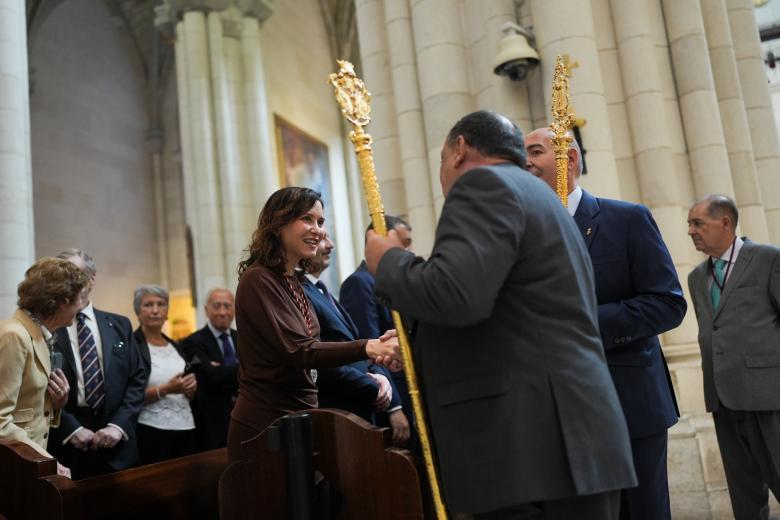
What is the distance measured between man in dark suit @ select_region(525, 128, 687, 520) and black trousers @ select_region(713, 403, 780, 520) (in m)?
1.23

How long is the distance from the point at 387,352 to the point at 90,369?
2.17 metres

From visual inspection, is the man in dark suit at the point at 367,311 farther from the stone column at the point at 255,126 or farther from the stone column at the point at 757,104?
the stone column at the point at 255,126

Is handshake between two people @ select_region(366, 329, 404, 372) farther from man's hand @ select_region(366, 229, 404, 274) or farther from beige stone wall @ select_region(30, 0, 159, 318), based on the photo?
beige stone wall @ select_region(30, 0, 159, 318)

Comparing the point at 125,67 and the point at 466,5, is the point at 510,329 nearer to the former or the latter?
the point at 466,5

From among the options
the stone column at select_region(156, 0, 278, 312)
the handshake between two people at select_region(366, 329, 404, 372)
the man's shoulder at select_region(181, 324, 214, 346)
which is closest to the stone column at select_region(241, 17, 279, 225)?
the stone column at select_region(156, 0, 278, 312)

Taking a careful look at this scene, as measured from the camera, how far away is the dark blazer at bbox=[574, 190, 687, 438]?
253cm

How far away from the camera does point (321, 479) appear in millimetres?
2342

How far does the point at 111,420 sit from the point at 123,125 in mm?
14993

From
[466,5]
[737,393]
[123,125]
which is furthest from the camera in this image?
[123,125]

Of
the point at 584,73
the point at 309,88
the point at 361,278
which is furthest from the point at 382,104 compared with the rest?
the point at 309,88

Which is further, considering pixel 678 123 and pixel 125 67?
pixel 125 67

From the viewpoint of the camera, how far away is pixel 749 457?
3764 mm

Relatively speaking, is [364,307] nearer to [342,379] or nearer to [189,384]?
[342,379]

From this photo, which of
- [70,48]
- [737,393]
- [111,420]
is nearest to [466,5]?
[737,393]
